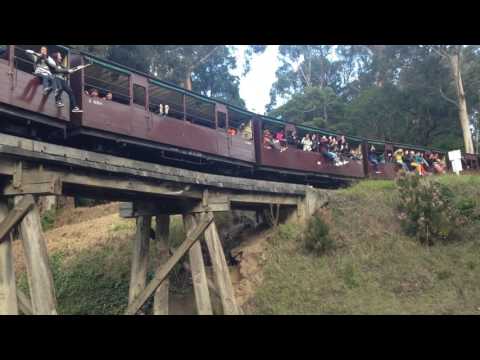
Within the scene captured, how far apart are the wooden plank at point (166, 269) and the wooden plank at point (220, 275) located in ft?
1.29

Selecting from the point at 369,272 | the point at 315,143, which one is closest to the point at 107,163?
the point at 369,272

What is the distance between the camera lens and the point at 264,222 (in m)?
15.4

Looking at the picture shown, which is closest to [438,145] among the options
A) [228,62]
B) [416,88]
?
[416,88]

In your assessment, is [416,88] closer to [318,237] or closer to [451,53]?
[451,53]

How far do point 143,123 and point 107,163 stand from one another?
2.50m

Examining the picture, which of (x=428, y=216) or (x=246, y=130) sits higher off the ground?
(x=246, y=130)

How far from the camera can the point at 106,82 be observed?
1155 centimetres

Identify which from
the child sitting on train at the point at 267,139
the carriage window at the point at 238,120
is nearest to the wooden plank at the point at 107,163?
the child sitting on train at the point at 267,139

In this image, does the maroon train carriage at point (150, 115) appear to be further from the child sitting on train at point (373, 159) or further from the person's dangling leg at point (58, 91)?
the child sitting on train at point (373, 159)

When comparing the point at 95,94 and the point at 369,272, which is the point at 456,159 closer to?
the point at 369,272

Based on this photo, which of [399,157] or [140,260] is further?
[399,157]

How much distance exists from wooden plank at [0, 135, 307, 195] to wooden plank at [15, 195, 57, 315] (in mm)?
839

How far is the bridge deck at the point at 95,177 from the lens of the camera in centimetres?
758

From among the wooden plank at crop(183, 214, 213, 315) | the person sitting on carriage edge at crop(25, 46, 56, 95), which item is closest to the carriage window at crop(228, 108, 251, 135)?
the wooden plank at crop(183, 214, 213, 315)
